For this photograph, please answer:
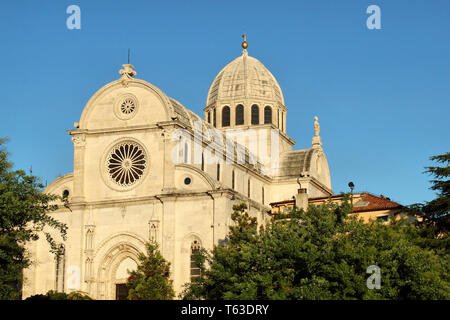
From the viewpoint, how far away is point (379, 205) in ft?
205

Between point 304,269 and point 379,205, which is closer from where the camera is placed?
point 304,269

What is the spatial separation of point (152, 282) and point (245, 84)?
3091 cm

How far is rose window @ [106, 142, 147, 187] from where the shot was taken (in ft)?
206

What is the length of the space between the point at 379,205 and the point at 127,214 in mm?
17380

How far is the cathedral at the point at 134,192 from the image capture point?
60031mm

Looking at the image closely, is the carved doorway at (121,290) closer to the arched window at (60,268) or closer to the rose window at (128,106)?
the arched window at (60,268)

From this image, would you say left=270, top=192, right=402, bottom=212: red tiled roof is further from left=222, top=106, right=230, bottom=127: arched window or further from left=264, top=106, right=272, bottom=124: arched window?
left=222, top=106, right=230, bottom=127: arched window

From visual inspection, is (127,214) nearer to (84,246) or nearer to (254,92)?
(84,246)

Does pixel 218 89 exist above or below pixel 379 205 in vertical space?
above

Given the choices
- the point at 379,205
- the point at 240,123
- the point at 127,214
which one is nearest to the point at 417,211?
the point at 379,205

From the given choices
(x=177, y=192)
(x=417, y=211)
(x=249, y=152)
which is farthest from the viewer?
(x=249, y=152)
